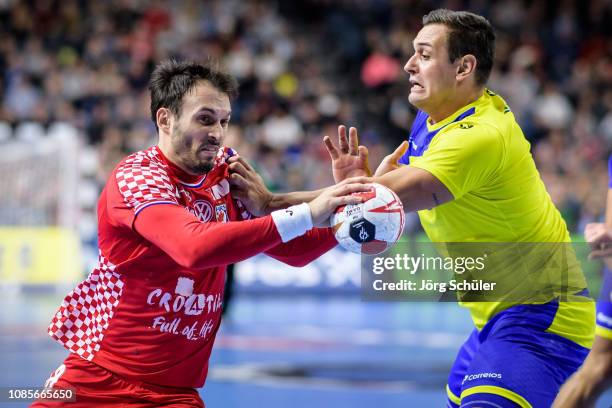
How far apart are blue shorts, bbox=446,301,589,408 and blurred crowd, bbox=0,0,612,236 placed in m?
10.8

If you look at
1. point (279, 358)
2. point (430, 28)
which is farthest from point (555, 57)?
point (430, 28)

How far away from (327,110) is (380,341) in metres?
7.20

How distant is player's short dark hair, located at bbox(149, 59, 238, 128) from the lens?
4.63 metres

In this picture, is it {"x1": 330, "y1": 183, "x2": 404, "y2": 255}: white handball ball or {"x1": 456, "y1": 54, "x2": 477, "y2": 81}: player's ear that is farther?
{"x1": 456, "y1": 54, "x2": 477, "y2": 81}: player's ear

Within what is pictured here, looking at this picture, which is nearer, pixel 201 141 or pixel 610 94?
pixel 201 141

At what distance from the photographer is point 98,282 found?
4531 millimetres

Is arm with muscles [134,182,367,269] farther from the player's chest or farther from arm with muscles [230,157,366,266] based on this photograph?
arm with muscles [230,157,366,266]

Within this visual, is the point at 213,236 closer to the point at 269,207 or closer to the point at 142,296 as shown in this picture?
the point at 142,296

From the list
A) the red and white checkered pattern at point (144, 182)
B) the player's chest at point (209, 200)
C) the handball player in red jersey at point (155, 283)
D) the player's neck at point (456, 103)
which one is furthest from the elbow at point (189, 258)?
the player's neck at point (456, 103)

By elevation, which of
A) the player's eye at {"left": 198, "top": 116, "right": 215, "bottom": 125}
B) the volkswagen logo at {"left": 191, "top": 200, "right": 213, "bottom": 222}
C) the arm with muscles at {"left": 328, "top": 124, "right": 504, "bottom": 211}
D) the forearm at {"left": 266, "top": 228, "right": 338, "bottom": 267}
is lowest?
the forearm at {"left": 266, "top": 228, "right": 338, "bottom": 267}

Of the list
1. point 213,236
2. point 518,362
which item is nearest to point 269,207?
point 213,236

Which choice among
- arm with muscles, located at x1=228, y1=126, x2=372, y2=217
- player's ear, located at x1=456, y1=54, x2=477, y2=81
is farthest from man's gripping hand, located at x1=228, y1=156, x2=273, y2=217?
player's ear, located at x1=456, y1=54, x2=477, y2=81

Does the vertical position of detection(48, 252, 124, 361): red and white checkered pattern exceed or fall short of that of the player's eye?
it falls short

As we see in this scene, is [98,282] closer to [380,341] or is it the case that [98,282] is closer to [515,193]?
[515,193]
